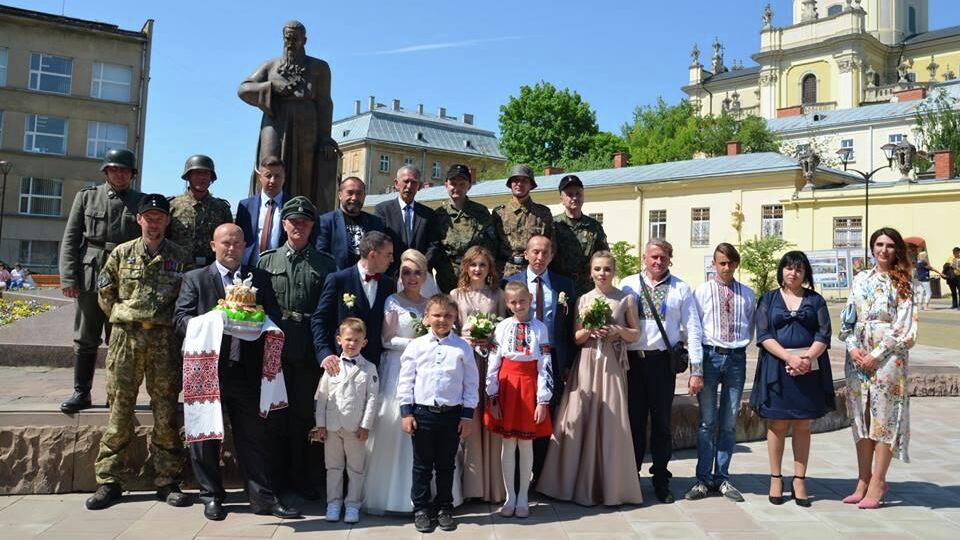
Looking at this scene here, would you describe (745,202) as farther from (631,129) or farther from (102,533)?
(102,533)

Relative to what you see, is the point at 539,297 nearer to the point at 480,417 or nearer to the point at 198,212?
the point at 480,417

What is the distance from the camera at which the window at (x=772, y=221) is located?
36.8m

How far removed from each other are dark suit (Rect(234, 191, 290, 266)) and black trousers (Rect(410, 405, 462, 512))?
6.83 ft

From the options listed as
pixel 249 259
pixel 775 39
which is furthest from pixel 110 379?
pixel 775 39

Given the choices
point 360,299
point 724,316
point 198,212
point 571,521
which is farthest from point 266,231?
point 724,316

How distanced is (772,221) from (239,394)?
36393mm

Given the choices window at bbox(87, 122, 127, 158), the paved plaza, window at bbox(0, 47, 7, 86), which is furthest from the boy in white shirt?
window at bbox(0, 47, 7, 86)

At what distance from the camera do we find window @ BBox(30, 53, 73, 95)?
35531mm

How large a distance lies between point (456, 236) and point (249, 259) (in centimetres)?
171

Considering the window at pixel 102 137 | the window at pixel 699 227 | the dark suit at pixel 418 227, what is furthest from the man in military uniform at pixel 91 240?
the window at pixel 699 227

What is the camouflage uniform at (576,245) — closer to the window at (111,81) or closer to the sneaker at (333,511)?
the sneaker at (333,511)

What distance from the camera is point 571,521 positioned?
503cm

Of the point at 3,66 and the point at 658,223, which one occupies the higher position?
the point at 3,66

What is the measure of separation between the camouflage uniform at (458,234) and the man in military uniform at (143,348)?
7.04 feet
